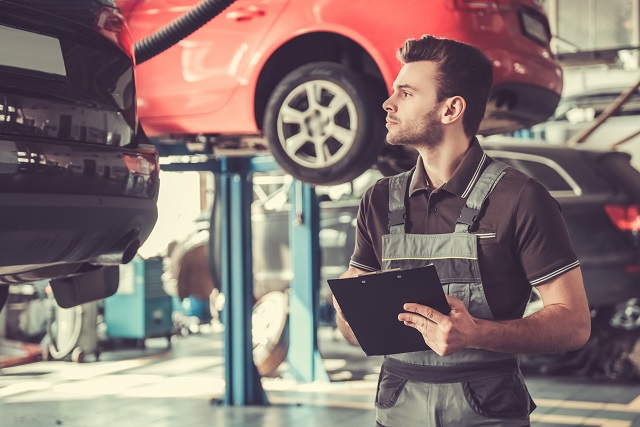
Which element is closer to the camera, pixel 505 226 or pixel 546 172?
pixel 505 226

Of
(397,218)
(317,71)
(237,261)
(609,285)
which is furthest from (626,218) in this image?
(397,218)

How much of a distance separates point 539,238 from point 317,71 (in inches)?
93.8

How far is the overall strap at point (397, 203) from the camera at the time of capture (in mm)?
1899

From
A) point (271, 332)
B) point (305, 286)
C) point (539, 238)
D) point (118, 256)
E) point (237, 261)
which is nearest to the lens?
point (539, 238)

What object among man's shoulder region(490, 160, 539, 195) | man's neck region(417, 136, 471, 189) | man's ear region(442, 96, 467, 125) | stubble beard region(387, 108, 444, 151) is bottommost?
man's shoulder region(490, 160, 539, 195)

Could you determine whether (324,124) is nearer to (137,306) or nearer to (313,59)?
(313,59)

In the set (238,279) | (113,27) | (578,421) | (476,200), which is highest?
(113,27)

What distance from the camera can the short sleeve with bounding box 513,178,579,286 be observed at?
1.77m

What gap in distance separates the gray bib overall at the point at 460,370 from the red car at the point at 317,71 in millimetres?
2041

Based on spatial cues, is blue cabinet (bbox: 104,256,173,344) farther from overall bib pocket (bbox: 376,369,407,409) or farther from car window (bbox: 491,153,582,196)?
overall bib pocket (bbox: 376,369,407,409)

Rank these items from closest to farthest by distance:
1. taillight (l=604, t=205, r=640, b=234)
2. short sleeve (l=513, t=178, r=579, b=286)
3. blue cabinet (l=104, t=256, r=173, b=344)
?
1. short sleeve (l=513, t=178, r=579, b=286)
2. taillight (l=604, t=205, r=640, b=234)
3. blue cabinet (l=104, t=256, r=173, b=344)

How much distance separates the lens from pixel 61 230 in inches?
93.4

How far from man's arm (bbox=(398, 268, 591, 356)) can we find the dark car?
1084 mm

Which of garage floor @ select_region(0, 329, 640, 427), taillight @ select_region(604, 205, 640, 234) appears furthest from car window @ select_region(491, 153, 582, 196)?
garage floor @ select_region(0, 329, 640, 427)
